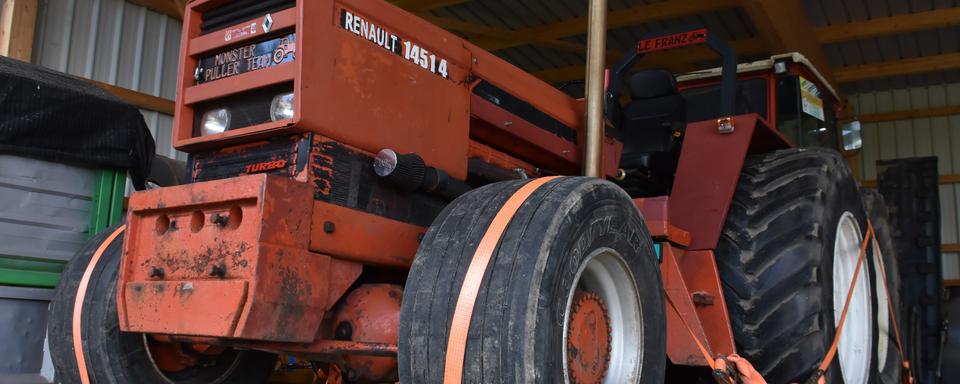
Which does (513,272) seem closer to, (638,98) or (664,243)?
(664,243)

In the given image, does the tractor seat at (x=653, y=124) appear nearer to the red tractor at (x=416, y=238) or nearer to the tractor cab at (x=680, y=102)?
the tractor cab at (x=680, y=102)

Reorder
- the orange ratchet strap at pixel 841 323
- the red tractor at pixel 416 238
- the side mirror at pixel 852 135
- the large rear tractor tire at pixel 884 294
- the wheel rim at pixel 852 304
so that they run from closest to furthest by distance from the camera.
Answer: the red tractor at pixel 416 238
the orange ratchet strap at pixel 841 323
the wheel rim at pixel 852 304
the large rear tractor tire at pixel 884 294
the side mirror at pixel 852 135

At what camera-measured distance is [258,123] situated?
2.65 metres

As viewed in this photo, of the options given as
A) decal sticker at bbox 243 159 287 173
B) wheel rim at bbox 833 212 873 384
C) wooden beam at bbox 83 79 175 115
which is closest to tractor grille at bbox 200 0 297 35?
decal sticker at bbox 243 159 287 173

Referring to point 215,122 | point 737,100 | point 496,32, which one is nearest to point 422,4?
point 496,32

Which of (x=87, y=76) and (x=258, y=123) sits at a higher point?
(x=87, y=76)

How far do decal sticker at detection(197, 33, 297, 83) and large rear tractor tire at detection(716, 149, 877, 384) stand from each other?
2.12 meters

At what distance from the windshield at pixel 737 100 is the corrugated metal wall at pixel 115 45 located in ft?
19.4

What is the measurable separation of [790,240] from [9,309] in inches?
153

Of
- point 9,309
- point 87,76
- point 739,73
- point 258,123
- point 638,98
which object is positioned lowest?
point 9,309

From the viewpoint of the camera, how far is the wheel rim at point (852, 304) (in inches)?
158

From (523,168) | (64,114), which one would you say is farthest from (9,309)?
(523,168)

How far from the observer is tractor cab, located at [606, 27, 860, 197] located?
14.0ft

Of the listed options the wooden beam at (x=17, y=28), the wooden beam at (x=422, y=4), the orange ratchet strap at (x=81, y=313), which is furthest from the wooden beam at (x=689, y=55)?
the orange ratchet strap at (x=81, y=313)
